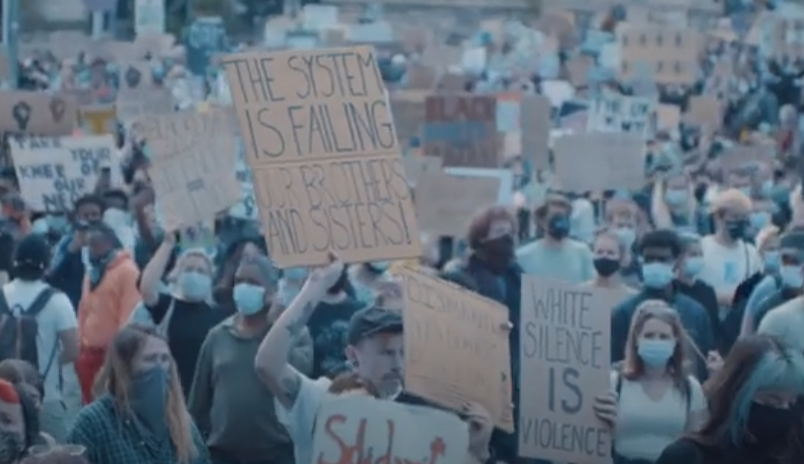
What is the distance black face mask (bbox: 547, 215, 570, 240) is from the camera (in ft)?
33.4

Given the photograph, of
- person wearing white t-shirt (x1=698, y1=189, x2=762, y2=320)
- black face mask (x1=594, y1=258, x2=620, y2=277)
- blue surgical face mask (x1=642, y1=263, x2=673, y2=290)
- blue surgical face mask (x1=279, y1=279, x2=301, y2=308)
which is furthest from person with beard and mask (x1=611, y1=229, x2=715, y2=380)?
person wearing white t-shirt (x1=698, y1=189, x2=762, y2=320)

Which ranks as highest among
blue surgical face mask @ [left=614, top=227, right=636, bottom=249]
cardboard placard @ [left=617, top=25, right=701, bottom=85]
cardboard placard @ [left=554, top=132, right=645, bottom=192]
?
blue surgical face mask @ [left=614, top=227, right=636, bottom=249]

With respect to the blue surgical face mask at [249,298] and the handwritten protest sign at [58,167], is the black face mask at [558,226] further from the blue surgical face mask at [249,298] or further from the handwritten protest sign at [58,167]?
the handwritten protest sign at [58,167]

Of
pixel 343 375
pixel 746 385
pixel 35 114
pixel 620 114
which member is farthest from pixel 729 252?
pixel 620 114

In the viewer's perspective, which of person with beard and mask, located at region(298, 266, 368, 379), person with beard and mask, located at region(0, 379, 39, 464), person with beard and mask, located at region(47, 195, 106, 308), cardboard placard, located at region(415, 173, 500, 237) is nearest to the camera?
person with beard and mask, located at region(0, 379, 39, 464)

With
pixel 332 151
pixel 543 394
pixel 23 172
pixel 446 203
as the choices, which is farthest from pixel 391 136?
pixel 23 172

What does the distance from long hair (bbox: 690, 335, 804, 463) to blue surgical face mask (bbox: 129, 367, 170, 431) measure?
1.61 meters

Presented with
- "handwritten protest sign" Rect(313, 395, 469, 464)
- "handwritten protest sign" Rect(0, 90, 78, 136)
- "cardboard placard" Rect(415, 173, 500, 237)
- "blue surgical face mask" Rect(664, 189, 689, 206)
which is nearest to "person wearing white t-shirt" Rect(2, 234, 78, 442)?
"handwritten protest sign" Rect(313, 395, 469, 464)

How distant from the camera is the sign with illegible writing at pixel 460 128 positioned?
14195mm

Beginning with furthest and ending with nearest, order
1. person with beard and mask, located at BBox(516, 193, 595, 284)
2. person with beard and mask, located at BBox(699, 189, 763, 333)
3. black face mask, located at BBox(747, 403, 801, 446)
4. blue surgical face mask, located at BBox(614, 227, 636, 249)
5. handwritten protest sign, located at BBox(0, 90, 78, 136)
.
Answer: handwritten protest sign, located at BBox(0, 90, 78, 136) → person with beard and mask, located at BBox(699, 189, 763, 333) → blue surgical face mask, located at BBox(614, 227, 636, 249) → person with beard and mask, located at BBox(516, 193, 595, 284) → black face mask, located at BBox(747, 403, 801, 446)

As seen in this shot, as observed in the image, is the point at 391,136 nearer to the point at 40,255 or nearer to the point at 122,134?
the point at 40,255

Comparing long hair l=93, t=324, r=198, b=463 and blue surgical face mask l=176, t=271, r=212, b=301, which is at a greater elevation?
long hair l=93, t=324, r=198, b=463

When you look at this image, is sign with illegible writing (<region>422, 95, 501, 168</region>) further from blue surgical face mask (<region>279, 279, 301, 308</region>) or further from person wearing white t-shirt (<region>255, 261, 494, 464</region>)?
person wearing white t-shirt (<region>255, 261, 494, 464</region>)

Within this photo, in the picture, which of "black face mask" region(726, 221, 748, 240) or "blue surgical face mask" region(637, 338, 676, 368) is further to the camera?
"black face mask" region(726, 221, 748, 240)
